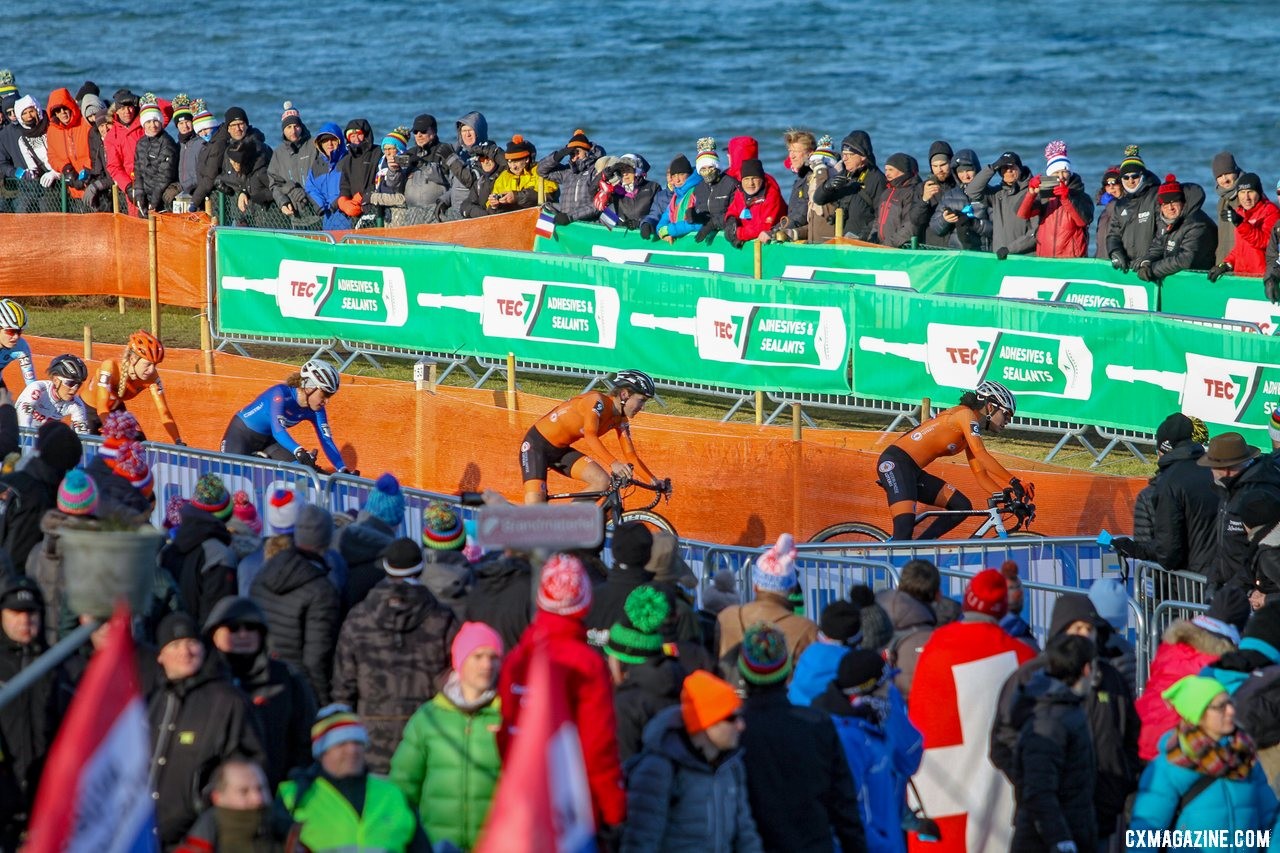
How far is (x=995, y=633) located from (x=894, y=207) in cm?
1167

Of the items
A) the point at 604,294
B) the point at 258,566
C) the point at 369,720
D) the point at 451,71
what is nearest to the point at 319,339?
the point at 604,294

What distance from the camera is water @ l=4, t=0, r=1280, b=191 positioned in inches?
2179

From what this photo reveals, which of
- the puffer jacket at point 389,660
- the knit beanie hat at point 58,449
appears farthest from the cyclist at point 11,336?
the puffer jacket at point 389,660

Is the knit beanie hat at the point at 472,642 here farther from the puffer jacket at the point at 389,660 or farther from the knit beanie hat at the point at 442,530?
the knit beanie hat at the point at 442,530

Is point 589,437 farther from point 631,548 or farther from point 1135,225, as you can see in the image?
point 1135,225

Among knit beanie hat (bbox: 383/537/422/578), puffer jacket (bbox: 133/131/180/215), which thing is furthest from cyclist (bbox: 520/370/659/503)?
puffer jacket (bbox: 133/131/180/215)

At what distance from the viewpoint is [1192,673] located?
8.66 m

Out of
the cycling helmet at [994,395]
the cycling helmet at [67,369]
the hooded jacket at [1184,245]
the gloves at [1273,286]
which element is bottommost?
the cycling helmet at [994,395]

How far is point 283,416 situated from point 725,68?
5489cm

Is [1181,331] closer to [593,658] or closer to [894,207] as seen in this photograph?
[894,207]

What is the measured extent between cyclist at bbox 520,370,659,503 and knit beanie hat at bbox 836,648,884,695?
6117mm

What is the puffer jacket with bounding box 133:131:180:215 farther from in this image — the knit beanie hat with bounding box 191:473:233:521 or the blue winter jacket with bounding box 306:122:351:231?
the knit beanie hat with bounding box 191:473:233:521

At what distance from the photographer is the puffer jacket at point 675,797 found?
22.8 feet

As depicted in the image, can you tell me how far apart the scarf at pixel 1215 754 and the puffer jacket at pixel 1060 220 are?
38.0 ft
